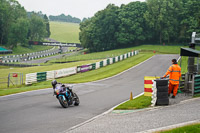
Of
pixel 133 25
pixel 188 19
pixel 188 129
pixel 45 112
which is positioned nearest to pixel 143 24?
pixel 133 25

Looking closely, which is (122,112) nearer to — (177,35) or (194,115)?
(194,115)

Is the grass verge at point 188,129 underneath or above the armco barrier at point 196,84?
underneath

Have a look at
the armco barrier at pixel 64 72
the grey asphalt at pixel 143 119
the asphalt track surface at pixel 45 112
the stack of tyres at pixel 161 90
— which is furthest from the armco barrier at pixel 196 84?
the armco barrier at pixel 64 72

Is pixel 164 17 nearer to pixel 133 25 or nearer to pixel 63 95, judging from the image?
pixel 133 25

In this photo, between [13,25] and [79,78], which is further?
[13,25]

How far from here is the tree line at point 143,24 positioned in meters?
84.6

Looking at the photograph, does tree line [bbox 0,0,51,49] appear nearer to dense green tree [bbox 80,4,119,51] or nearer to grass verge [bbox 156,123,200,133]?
dense green tree [bbox 80,4,119,51]

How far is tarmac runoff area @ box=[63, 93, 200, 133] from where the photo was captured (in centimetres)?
906

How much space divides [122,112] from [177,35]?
78607 millimetres

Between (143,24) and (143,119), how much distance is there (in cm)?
8444

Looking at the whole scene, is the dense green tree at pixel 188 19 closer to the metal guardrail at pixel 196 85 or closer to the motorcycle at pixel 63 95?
the metal guardrail at pixel 196 85

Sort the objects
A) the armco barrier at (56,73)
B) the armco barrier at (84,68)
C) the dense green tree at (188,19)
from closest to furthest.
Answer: the armco barrier at (56,73) → the armco barrier at (84,68) → the dense green tree at (188,19)

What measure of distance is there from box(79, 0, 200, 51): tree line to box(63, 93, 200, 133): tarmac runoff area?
2835 inches

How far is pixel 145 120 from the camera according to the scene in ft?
33.3
